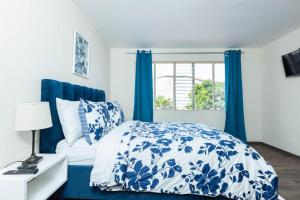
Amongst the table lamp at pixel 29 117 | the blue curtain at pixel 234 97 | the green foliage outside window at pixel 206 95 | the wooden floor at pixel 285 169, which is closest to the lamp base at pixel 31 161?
the table lamp at pixel 29 117

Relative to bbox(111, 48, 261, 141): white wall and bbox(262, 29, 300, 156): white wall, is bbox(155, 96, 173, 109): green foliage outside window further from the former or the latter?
bbox(262, 29, 300, 156): white wall

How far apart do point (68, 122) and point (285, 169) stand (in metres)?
3.06

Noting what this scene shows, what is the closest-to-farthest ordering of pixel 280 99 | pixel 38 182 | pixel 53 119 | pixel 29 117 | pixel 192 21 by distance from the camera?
1. pixel 29 117
2. pixel 38 182
3. pixel 53 119
4. pixel 192 21
5. pixel 280 99

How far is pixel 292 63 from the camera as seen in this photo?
3.30 m

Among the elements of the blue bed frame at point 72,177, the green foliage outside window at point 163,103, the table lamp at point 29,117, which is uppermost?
the green foliage outside window at point 163,103

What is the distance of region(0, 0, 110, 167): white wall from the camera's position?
4.48 feet

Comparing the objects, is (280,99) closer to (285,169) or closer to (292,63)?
(292,63)

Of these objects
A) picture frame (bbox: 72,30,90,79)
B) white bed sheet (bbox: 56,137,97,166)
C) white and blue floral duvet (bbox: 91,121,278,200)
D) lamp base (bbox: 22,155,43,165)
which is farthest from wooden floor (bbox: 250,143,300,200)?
picture frame (bbox: 72,30,90,79)

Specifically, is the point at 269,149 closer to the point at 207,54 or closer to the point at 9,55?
the point at 207,54

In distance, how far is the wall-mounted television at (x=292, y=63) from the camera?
3.18 meters

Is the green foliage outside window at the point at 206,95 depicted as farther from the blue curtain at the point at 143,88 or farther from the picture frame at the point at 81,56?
the picture frame at the point at 81,56

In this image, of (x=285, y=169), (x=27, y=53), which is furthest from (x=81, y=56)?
(x=285, y=169)

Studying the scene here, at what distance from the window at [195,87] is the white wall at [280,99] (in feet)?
3.07

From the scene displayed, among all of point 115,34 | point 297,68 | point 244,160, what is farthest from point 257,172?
point 115,34
